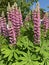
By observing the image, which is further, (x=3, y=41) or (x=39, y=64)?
(x=3, y=41)

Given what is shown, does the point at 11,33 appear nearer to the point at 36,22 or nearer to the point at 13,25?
the point at 13,25

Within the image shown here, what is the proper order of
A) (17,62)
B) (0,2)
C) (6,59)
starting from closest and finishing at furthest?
(17,62), (6,59), (0,2)

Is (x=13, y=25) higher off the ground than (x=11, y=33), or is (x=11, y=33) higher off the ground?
(x=13, y=25)

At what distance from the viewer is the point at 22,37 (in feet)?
17.6

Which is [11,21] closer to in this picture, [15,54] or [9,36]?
[9,36]

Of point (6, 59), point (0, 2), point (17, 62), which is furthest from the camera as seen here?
point (0, 2)

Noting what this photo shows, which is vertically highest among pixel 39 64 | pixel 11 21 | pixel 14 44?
pixel 11 21

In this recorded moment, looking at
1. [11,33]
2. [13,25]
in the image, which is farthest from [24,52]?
[13,25]

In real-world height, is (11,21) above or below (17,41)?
above

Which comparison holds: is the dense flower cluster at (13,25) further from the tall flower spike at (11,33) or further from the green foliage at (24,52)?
the green foliage at (24,52)

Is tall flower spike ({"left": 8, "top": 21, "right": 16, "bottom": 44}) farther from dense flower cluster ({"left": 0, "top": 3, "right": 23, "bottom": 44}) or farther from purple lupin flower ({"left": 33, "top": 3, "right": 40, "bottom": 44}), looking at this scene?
purple lupin flower ({"left": 33, "top": 3, "right": 40, "bottom": 44})

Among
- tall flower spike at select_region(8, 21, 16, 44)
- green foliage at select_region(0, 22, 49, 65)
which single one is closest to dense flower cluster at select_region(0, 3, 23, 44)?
tall flower spike at select_region(8, 21, 16, 44)

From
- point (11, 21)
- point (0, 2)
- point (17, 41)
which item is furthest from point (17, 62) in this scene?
point (0, 2)

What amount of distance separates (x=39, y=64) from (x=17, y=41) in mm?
667
